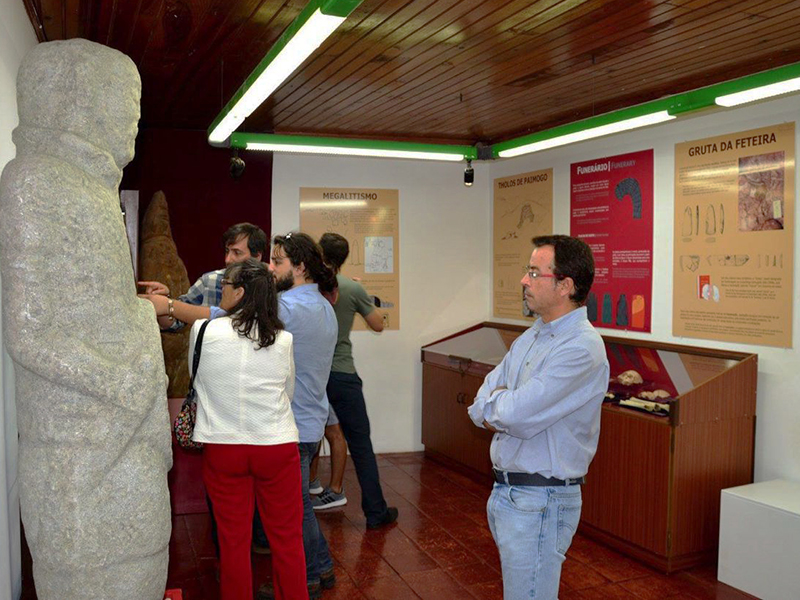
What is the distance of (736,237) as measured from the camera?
4.21 m

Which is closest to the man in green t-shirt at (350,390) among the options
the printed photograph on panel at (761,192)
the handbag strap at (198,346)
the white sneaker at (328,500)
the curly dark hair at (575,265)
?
the white sneaker at (328,500)

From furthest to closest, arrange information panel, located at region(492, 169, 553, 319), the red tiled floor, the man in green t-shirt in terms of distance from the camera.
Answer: information panel, located at region(492, 169, 553, 319)
the man in green t-shirt
the red tiled floor

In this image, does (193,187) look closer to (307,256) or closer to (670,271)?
(307,256)

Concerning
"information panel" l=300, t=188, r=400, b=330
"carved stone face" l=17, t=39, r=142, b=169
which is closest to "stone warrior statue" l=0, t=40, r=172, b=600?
"carved stone face" l=17, t=39, r=142, b=169

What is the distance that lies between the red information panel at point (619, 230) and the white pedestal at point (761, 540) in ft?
4.86

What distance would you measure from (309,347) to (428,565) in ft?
4.89

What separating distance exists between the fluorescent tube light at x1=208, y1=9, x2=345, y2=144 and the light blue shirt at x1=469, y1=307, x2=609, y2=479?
4.08ft

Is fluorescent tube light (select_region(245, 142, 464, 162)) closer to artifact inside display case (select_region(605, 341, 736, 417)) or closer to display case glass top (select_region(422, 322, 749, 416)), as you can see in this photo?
display case glass top (select_region(422, 322, 749, 416))

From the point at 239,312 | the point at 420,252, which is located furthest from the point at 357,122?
the point at 239,312

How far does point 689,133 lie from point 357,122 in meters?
2.30

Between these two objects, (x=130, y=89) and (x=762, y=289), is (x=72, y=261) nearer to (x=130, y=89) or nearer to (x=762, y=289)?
(x=130, y=89)

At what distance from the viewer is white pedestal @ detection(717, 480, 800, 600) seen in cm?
337

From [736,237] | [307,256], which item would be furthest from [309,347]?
[736,237]

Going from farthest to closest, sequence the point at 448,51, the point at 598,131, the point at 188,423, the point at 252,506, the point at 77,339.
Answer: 1. the point at 598,131
2. the point at 448,51
3. the point at 252,506
4. the point at 188,423
5. the point at 77,339
